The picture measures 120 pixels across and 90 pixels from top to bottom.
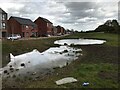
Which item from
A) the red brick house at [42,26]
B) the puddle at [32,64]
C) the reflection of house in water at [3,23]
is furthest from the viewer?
the red brick house at [42,26]

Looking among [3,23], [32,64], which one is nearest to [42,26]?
[3,23]

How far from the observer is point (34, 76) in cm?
1753

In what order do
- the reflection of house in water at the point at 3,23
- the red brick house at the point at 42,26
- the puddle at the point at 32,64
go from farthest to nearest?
the red brick house at the point at 42,26 < the reflection of house in water at the point at 3,23 < the puddle at the point at 32,64

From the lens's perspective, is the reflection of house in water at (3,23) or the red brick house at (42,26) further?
the red brick house at (42,26)

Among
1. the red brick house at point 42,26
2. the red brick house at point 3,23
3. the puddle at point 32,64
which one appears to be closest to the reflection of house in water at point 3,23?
the red brick house at point 3,23

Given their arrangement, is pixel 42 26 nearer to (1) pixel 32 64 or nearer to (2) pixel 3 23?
(2) pixel 3 23

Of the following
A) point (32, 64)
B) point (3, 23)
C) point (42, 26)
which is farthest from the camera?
point (42, 26)

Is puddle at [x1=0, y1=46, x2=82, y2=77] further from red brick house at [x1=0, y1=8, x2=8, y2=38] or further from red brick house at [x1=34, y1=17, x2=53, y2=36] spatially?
red brick house at [x1=34, y1=17, x2=53, y2=36]

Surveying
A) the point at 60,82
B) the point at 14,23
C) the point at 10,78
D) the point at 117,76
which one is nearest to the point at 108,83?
the point at 117,76

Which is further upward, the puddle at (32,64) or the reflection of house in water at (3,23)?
the reflection of house in water at (3,23)

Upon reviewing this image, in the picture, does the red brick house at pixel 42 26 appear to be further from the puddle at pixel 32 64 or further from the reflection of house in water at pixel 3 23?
the puddle at pixel 32 64

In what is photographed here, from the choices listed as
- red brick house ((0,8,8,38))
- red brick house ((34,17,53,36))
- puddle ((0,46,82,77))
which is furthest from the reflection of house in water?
puddle ((0,46,82,77))

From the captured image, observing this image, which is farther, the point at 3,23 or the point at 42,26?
the point at 42,26

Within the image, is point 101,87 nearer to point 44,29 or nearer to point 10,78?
point 10,78
